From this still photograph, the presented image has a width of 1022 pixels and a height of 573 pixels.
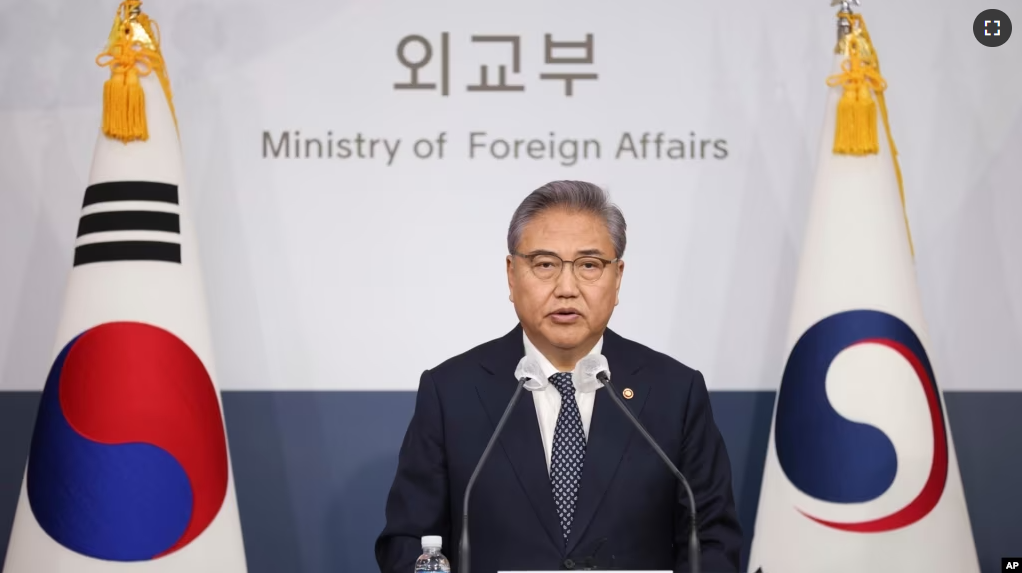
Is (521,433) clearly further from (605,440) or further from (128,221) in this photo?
(128,221)

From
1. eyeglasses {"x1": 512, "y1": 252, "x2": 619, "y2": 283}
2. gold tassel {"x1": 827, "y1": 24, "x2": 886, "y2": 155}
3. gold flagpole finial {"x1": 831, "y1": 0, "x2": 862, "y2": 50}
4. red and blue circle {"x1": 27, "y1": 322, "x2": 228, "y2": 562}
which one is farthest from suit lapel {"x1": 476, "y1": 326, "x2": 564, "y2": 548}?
gold flagpole finial {"x1": 831, "y1": 0, "x2": 862, "y2": 50}

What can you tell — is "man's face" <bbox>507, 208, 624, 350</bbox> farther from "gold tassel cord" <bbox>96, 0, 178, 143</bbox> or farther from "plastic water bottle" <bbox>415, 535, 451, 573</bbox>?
"gold tassel cord" <bbox>96, 0, 178, 143</bbox>

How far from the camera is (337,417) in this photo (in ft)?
11.9

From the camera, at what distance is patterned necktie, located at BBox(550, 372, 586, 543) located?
2.50m

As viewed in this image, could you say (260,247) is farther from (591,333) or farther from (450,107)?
(591,333)

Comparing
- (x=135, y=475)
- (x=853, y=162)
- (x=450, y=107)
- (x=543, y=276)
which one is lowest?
(x=135, y=475)

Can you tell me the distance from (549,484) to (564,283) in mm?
446

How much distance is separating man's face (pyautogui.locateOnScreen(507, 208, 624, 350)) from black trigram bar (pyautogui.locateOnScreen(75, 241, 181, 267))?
109 cm

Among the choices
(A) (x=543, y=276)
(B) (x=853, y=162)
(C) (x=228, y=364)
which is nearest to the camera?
(A) (x=543, y=276)

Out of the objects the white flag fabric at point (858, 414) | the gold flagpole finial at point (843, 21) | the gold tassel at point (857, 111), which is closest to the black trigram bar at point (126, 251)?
the white flag fabric at point (858, 414)

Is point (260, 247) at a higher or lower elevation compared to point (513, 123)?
lower

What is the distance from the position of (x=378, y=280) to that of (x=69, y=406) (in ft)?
3.39

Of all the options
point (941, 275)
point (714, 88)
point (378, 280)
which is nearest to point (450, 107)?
point (378, 280)

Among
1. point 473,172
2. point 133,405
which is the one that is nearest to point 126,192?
point 133,405
